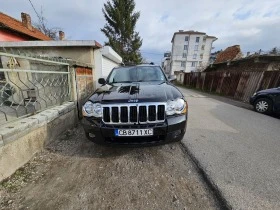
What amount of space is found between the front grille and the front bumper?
8 cm

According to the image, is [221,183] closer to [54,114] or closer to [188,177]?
[188,177]

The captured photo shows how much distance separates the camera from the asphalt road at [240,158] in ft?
6.16

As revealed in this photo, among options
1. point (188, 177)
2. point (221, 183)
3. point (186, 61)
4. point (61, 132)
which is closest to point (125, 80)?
point (61, 132)

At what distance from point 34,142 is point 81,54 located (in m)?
4.20

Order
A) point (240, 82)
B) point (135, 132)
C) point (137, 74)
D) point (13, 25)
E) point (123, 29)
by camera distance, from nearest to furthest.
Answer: point (135, 132) < point (137, 74) < point (240, 82) < point (13, 25) < point (123, 29)

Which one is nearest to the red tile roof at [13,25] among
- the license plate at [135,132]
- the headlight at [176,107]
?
the license plate at [135,132]

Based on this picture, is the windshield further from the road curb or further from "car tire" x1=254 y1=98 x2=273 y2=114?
"car tire" x1=254 y1=98 x2=273 y2=114

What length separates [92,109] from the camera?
2.57m

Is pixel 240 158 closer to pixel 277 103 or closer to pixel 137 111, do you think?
pixel 137 111

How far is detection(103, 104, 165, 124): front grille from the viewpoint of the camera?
2.38 m

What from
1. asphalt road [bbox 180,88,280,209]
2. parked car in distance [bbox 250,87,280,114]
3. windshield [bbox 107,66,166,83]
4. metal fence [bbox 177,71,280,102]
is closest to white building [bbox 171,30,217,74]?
metal fence [bbox 177,71,280,102]

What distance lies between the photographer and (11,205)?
1782mm

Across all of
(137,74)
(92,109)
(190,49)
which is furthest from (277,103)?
(190,49)

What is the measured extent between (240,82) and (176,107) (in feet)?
32.7
